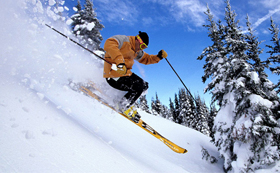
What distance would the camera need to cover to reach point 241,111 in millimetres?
9875

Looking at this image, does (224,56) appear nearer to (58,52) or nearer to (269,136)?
Result: (269,136)

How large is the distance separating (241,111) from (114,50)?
Result: 32.1 ft

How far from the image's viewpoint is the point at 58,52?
656cm

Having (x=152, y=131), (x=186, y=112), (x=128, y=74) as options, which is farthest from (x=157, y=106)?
(x=128, y=74)

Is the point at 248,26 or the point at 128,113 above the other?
the point at 248,26

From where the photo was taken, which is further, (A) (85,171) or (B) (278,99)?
(B) (278,99)

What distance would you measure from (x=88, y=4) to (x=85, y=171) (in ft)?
62.1

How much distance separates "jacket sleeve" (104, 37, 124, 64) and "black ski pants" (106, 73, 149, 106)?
851 millimetres

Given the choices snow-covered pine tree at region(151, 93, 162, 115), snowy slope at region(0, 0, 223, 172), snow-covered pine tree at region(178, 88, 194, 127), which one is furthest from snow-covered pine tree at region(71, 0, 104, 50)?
snow-covered pine tree at region(151, 93, 162, 115)

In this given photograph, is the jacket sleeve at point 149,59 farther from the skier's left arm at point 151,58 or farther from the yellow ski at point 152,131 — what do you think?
the yellow ski at point 152,131

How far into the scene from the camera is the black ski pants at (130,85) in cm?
450

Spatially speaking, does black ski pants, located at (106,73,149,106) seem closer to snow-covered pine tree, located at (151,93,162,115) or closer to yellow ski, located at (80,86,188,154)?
yellow ski, located at (80,86,188,154)

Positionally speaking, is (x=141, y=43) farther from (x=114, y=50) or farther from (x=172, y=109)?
(x=172, y=109)

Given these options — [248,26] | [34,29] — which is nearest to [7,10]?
[34,29]
